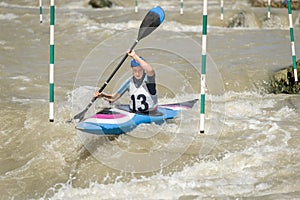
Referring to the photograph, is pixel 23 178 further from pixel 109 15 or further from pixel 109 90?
pixel 109 15

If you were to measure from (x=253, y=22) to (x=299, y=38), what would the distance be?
→ 258 cm

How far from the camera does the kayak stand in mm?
4938

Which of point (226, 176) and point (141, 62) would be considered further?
point (141, 62)

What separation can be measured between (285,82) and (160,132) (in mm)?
2823

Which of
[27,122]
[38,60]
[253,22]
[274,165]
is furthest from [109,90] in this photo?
[253,22]

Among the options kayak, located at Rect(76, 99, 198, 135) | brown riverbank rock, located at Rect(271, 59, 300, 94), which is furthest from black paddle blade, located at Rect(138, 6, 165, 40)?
brown riverbank rock, located at Rect(271, 59, 300, 94)

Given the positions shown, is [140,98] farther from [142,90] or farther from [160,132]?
[160,132]

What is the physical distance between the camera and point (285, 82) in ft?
24.5

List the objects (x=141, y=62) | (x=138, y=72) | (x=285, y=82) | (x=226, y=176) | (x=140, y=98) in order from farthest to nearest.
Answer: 1. (x=285, y=82)
2. (x=140, y=98)
3. (x=138, y=72)
4. (x=141, y=62)
5. (x=226, y=176)

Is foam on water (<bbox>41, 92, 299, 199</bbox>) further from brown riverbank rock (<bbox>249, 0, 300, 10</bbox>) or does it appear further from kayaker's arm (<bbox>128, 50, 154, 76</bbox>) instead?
brown riverbank rock (<bbox>249, 0, 300, 10</bbox>)

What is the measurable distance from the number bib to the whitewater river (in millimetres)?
210

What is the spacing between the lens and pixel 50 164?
15.4 feet

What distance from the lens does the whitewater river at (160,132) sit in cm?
425

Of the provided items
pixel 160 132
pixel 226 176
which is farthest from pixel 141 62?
pixel 226 176
